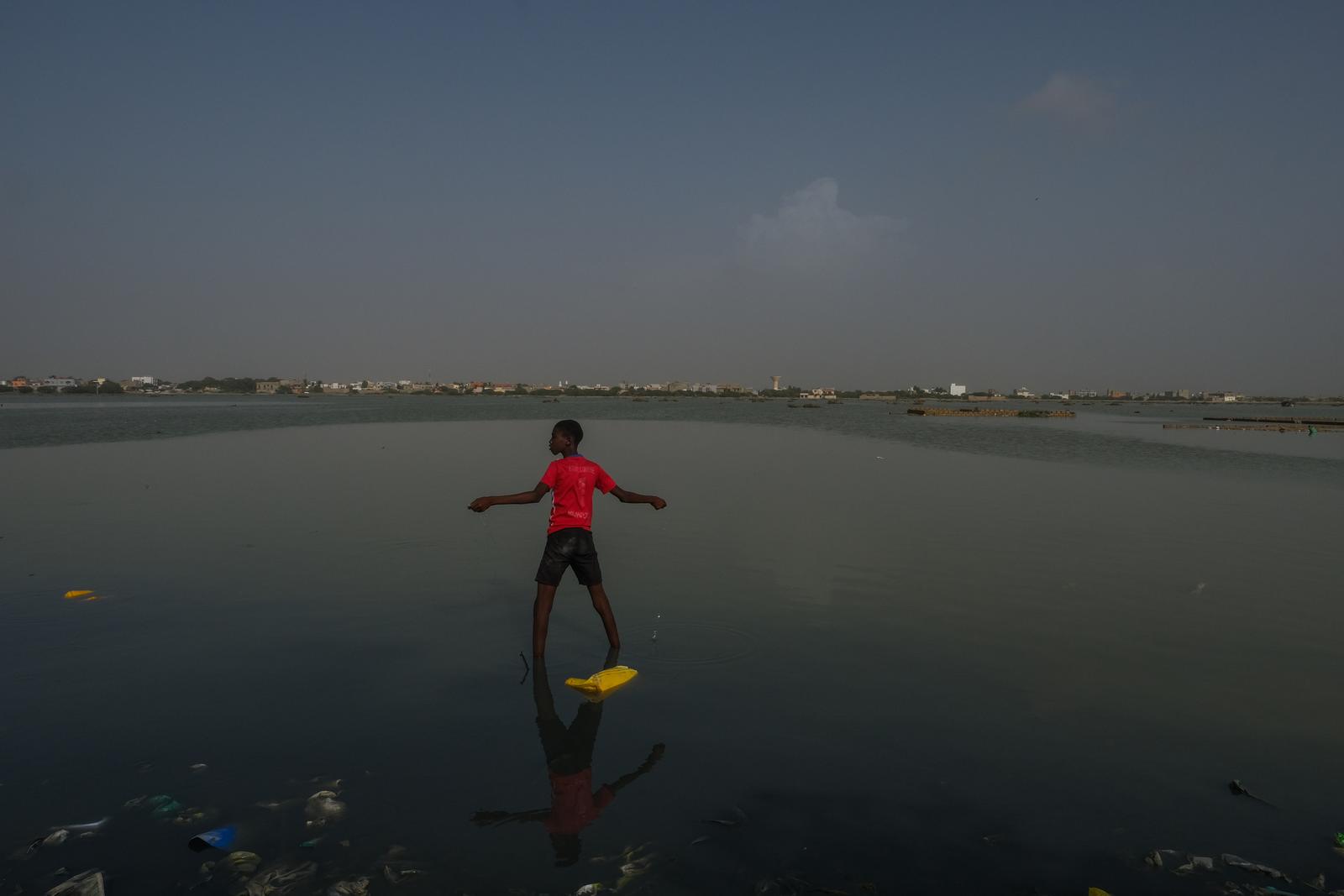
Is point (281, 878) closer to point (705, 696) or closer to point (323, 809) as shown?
point (323, 809)

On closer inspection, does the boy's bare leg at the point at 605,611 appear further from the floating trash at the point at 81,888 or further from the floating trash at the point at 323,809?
the floating trash at the point at 81,888

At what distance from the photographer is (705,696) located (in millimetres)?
6875

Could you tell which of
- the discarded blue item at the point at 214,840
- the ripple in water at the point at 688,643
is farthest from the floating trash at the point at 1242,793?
the discarded blue item at the point at 214,840

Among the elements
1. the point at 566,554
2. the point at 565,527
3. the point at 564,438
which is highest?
the point at 564,438

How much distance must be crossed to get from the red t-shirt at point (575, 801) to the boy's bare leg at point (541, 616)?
7.45 ft

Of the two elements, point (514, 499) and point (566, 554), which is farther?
point (566, 554)

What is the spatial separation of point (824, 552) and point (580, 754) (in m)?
8.40

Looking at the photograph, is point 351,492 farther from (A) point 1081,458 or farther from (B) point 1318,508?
(A) point 1081,458

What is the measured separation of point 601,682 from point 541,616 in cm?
103

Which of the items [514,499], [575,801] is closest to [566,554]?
[514,499]

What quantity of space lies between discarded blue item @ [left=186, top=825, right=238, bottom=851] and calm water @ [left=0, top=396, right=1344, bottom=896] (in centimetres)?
11

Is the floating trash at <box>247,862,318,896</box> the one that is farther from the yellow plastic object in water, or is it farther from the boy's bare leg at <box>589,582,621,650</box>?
the boy's bare leg at <box>589,582,621,650</box>

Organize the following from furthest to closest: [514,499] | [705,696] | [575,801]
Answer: [514,499], [705,696], [575,801]

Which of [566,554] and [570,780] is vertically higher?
[566,554]
